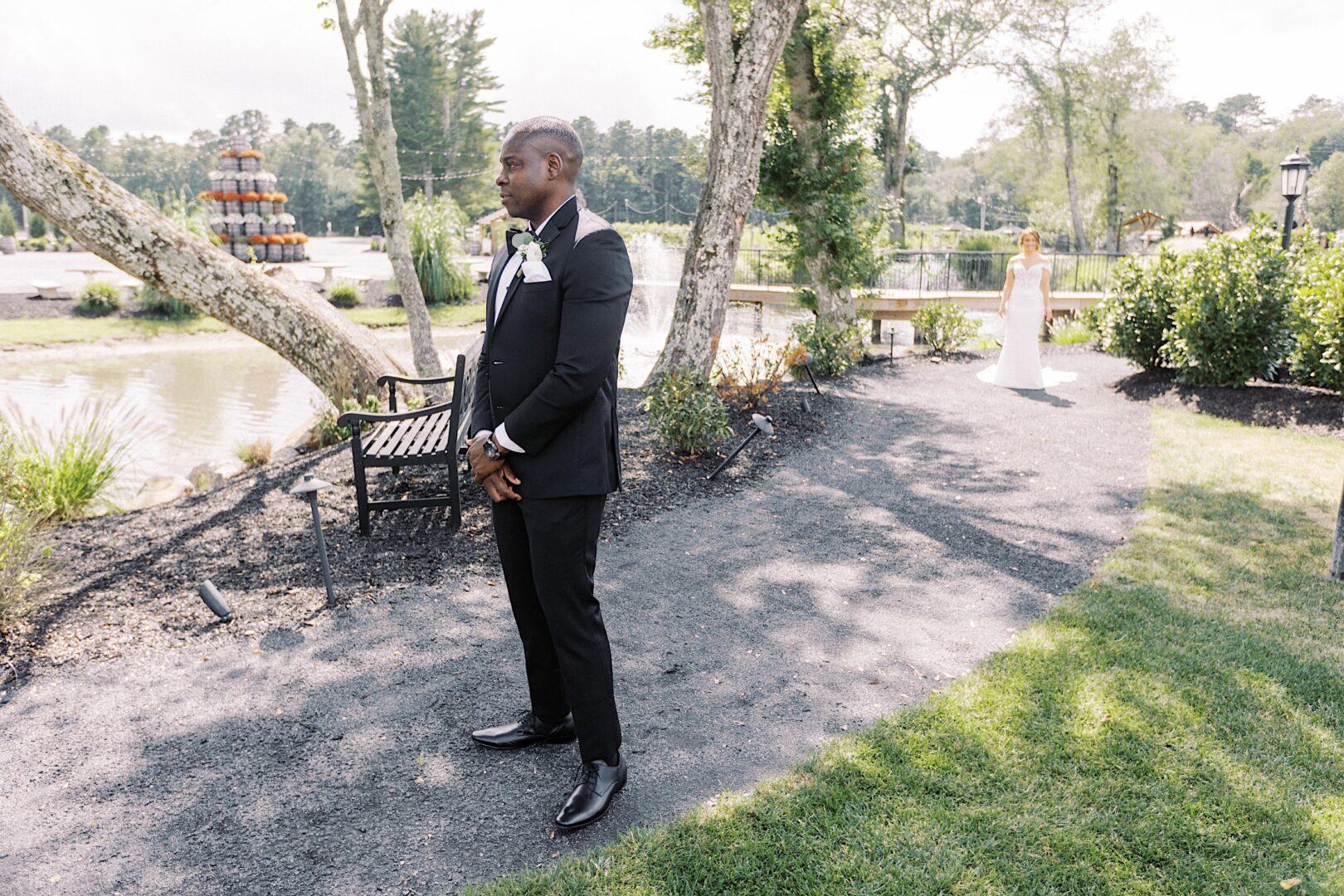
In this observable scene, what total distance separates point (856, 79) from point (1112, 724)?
11900mm

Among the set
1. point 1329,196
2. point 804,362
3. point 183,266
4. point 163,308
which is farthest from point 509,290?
point 1329,196

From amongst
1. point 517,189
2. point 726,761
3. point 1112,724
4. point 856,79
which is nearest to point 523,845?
point 726,761

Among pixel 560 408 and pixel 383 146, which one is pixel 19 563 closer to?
pixel 560 408

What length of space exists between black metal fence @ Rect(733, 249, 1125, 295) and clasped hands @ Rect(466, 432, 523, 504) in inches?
780

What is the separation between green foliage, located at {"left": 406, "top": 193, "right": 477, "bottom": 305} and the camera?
A: 76.6ft

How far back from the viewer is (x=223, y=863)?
286 cm

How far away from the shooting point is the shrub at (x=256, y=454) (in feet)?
28.8

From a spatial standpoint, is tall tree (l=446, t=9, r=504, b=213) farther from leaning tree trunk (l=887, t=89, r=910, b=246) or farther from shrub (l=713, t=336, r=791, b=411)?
shrub (l=713, t=336, r=791, b=411)

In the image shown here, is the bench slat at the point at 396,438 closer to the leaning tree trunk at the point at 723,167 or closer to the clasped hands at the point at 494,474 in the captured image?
the clasped hands at the point at 494,474

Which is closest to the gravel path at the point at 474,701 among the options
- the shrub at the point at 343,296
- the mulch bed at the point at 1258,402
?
the mulch bed at the point at 1258,402

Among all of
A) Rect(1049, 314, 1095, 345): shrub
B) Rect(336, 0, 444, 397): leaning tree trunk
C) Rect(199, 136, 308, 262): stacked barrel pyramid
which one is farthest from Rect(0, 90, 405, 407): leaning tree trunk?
Rect(199, 136, 308, 262): stacked barrel pyramid

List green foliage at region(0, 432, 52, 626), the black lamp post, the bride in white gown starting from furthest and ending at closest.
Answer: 1. the black lamp post
2. the bride in white gown
3. green foliage at region(0, 432, 52, 626)

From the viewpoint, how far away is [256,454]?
28.9 ft

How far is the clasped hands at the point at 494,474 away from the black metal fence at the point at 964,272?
19.8 metres
